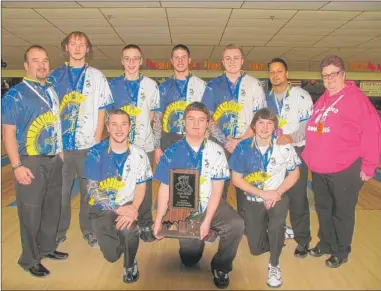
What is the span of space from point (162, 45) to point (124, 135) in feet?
23.4

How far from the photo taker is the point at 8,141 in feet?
7.63

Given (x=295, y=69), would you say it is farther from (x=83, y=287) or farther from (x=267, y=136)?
(x=83, y=287)

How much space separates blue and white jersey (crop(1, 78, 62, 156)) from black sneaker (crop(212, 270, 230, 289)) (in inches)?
55.2

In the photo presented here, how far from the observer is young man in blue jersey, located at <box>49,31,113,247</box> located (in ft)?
8.93

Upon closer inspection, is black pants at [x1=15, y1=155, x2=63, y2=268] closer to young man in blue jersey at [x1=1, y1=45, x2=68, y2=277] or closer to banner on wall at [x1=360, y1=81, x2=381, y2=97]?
young man in blue jersey at [x1=1, y1=45, x2=68, y2=277]

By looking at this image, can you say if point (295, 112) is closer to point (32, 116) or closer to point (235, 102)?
point (235, 102)

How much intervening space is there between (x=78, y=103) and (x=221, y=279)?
5.46 ft

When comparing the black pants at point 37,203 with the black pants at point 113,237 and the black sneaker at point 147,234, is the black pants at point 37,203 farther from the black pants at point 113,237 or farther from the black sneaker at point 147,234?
the black sneaker at point 147,234

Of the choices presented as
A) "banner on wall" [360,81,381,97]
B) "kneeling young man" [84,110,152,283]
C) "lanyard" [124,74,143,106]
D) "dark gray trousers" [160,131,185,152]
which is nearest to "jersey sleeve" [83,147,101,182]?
"kneeling young man" [84,110,152,283]

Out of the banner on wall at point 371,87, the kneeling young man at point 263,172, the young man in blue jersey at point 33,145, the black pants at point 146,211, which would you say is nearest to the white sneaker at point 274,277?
the kneeling young man at point 263,172

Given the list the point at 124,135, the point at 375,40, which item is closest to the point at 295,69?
the point at 375,40

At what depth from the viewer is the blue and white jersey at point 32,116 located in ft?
7.59

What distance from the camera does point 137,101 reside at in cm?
297

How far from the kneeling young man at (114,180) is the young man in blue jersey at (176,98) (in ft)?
1.84
